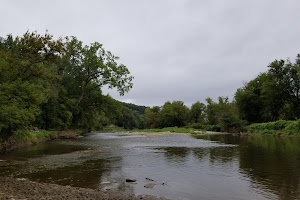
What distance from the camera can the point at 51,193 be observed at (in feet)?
30.0

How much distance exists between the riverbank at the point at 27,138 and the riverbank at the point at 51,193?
13839 mm

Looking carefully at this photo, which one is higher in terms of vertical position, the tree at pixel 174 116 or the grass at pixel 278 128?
the tree at pixel 174 116

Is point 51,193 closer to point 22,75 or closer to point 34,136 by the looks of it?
point 22,75

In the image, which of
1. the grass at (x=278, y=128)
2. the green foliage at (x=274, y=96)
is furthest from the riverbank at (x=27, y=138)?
the green foliage at (x=274, y=96)

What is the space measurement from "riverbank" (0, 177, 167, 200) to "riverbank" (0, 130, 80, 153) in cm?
1384

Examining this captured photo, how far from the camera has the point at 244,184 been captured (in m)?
11.2

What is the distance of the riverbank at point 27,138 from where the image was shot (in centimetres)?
2297

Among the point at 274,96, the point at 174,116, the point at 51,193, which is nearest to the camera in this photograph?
the point at 51,193

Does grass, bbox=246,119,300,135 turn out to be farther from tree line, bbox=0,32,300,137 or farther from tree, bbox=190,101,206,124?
tree, bbox=190,101,206,124

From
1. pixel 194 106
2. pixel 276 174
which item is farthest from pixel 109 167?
pixel 194 106

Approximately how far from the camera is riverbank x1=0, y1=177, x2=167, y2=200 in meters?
8.61

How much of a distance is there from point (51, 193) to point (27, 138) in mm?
21732

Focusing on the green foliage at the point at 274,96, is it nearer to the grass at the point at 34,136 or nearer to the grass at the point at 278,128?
the grass at the point at 278,128

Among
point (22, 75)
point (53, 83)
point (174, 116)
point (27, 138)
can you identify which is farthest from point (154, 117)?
A: point (22, 75)
